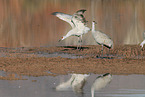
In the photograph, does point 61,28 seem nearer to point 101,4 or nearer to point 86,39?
point 86,39

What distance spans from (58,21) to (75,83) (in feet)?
74.8

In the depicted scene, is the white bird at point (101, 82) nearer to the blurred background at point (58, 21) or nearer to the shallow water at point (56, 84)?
the shallow water at point (56, 84)

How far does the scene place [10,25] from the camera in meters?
32.6

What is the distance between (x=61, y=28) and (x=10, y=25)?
396 centimetres

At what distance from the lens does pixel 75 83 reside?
37.6ft

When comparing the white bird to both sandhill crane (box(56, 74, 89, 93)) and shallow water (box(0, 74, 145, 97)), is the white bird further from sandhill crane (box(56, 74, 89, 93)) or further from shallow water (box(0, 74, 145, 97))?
sandhill crane (box(56, 74, 89, 93))

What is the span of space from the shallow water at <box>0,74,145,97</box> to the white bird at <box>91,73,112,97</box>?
0.11 m

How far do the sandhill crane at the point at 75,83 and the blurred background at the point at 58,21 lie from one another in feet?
46.1

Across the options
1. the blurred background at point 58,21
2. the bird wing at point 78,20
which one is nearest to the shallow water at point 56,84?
the bird wing at point 78,20

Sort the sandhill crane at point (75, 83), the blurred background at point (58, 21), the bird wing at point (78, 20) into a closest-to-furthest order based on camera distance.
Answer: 1. the sandhill crane at point (75, 83)
2. the bird wing at point (78, 20)
3. the blurred background at point (58, 21)

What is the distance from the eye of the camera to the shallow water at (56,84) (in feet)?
32.1

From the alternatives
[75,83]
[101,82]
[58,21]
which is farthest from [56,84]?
[58,21]

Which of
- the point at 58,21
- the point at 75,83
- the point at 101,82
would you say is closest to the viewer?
the point at 75,83

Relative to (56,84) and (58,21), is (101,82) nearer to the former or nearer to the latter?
(56,84)
